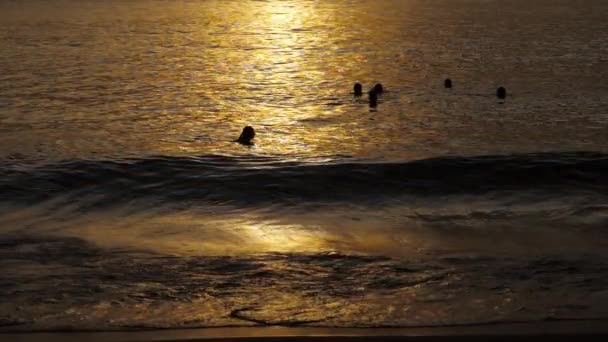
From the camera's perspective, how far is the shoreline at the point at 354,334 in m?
7.36

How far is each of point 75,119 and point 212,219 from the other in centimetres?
940

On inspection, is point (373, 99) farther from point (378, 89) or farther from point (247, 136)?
point (247, 136)

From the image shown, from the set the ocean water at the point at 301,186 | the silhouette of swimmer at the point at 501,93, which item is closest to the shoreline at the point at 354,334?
the ocean water at the point at 301,186

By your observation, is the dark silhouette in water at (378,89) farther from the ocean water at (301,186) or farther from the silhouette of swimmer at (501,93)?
the silhouette of swimmer at (501,93)

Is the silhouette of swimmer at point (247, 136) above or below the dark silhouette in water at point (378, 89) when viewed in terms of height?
below

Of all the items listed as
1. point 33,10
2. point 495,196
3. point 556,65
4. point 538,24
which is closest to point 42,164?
point 495,196

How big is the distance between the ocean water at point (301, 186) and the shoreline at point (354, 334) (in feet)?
0.59

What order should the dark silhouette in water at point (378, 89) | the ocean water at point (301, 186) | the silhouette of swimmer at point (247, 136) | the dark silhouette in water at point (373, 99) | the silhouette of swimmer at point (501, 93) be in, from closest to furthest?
the ocean water at point (301, 186) < the silhouette of swimmer at point (247, 136) < the dark silhouette in water at point (373, 99) < the silhouette of swimmer at point (501, 93) < the dark silhouette in water at point (378, 89)

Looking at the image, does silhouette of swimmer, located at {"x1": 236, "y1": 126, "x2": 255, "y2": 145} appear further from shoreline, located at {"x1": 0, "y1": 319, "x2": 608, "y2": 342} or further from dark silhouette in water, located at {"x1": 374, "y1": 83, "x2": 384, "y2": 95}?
shoreline, located at {"x1": 0, "y1": 319, "x2": 608, "y2": 342}

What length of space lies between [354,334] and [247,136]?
10.9 m

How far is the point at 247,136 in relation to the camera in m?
18.1

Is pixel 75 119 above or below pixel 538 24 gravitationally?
below

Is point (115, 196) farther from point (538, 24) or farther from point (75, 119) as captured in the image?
point (538, 24)

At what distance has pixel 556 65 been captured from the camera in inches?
1168
